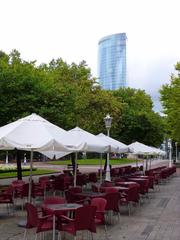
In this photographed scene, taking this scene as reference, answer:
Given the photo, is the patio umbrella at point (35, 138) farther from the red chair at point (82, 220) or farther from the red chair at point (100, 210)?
the red chair at point (82, 220)

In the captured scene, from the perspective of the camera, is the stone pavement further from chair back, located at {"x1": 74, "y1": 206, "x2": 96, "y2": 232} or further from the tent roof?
the tent roof

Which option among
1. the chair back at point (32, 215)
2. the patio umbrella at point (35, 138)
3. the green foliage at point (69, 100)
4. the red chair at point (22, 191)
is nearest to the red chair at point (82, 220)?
the chair back at point (32, 215)

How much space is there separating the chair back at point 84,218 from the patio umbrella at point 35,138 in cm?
238

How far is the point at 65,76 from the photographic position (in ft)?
131

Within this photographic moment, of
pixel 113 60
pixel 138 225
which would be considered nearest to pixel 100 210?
pixel 138 225

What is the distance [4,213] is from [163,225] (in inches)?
200

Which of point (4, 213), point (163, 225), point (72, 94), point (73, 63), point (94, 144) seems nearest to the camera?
point (163, 225)

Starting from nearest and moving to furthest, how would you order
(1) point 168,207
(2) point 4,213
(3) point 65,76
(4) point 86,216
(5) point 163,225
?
(4) point 86,216 → (5) point 163,225 → (2) point 4,213 → (1) point 168,207 → (3) point 65,76

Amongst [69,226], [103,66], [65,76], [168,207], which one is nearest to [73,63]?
[65,76]

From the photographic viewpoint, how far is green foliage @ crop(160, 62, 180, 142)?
3113 centimetres

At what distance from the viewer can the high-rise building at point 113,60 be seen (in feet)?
452

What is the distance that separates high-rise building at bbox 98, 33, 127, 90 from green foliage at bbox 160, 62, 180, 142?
102420 mm

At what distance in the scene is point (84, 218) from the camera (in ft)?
26.9

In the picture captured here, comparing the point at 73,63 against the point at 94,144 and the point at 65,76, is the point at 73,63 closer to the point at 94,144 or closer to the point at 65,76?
the point at 65,76
